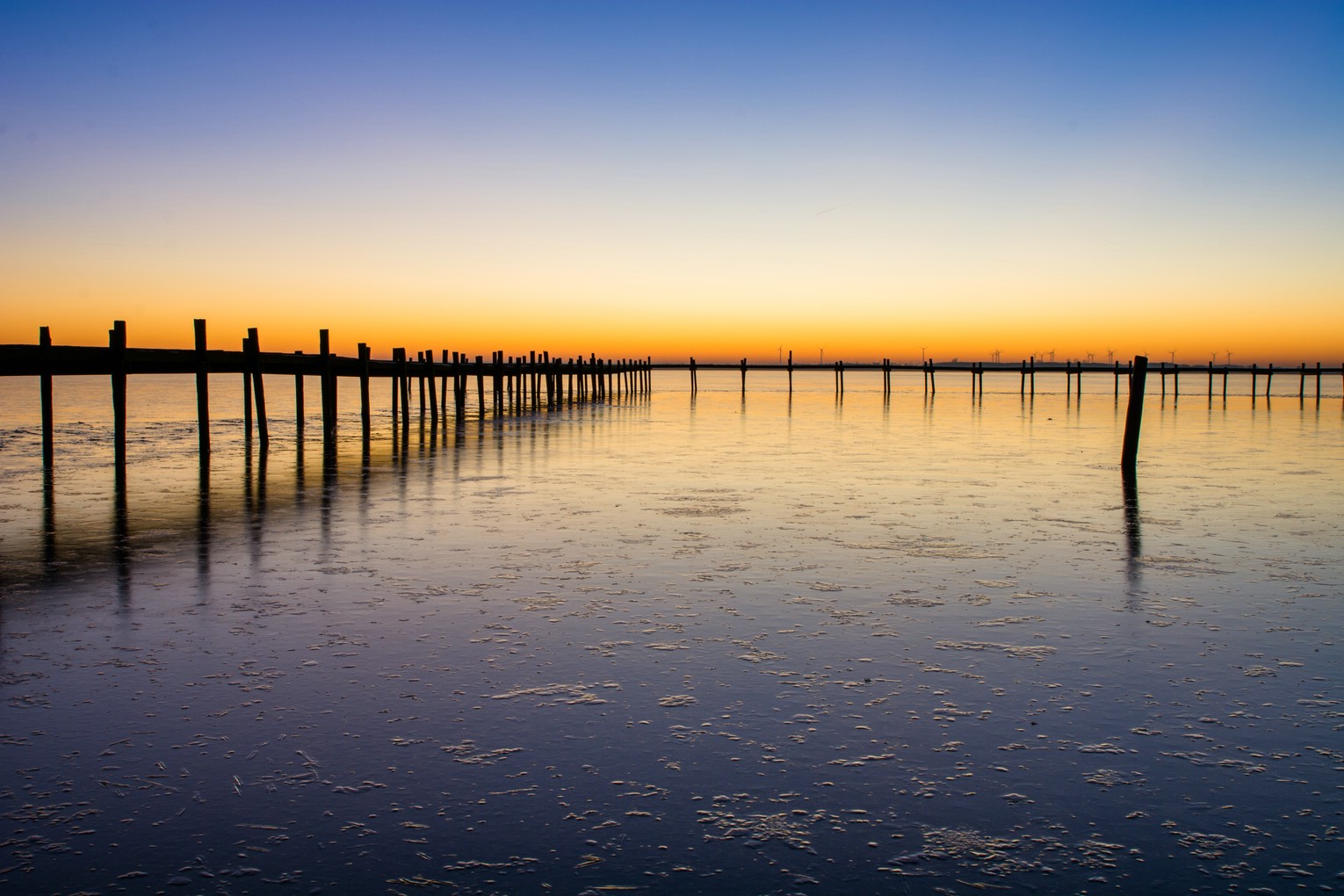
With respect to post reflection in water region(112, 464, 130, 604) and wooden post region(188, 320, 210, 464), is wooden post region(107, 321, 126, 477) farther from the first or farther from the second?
post reflection in water region(112, 464, 130, 604)

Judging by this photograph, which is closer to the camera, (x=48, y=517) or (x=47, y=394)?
(x=48, y=517)

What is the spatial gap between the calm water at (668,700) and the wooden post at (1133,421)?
4922 millimetres

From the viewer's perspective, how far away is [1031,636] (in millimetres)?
5926

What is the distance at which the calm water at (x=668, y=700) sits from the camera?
129 inches

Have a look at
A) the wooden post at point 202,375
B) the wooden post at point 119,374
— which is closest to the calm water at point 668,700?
the wooden post at point 119,374

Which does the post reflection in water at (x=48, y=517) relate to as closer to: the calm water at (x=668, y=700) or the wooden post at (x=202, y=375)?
the calm water at (x=668, y=700)

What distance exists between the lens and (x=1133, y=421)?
16.4 m

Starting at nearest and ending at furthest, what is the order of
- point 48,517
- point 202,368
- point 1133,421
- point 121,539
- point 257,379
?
1. point 121,539
2. point 48,517
3. point 1133,421
4. point 202,368
5. point 257,379

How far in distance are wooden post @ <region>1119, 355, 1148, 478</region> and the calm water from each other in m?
4.92

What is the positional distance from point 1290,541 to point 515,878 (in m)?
9.12

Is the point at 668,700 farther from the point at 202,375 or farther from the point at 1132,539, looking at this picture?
the point at 202,375

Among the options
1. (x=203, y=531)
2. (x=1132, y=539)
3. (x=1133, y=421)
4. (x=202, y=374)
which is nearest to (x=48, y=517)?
(x=203, y=531)

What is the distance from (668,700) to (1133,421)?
14119 millimetres

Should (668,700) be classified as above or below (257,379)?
below
